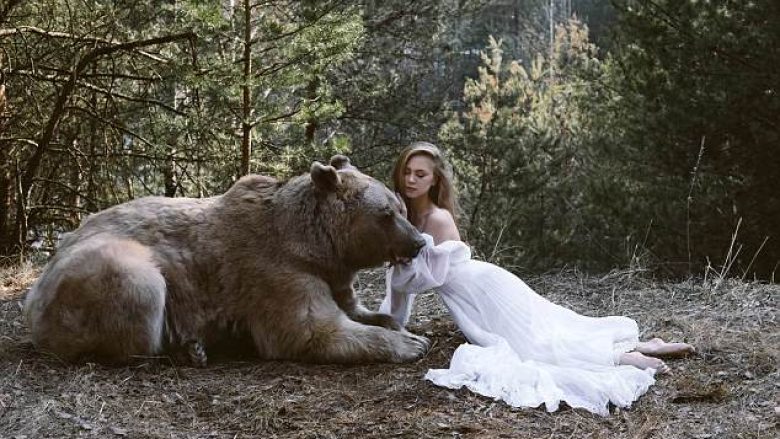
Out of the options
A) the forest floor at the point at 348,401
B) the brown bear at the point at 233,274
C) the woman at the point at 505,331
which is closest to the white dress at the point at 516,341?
the woman at the point at 505,331

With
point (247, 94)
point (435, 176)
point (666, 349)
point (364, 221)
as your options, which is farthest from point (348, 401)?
point (247, 94)

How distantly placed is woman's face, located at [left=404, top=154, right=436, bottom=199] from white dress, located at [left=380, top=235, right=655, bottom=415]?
46cm

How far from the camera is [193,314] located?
5062mm

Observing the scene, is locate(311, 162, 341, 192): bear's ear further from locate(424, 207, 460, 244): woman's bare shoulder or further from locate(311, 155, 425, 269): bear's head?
locate(424, 207, 460, 244): woman's bare shoulder

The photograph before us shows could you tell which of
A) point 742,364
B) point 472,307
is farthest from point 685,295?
point 472,307

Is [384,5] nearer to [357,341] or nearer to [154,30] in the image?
[154,30]

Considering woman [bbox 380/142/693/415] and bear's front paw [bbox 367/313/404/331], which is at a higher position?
woman [bbox 380/142/693/415]

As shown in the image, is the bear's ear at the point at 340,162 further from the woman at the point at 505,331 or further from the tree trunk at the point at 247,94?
the tree trunk at the point at 247,94

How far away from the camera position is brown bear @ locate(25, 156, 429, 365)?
477 cm

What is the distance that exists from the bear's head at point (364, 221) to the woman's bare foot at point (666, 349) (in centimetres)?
149

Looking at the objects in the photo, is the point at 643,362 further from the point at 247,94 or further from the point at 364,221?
the point at 247,94

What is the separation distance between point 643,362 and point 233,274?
2.47 m

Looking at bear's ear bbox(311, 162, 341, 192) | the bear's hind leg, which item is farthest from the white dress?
the bear's hind leg

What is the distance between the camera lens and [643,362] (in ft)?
15.7
